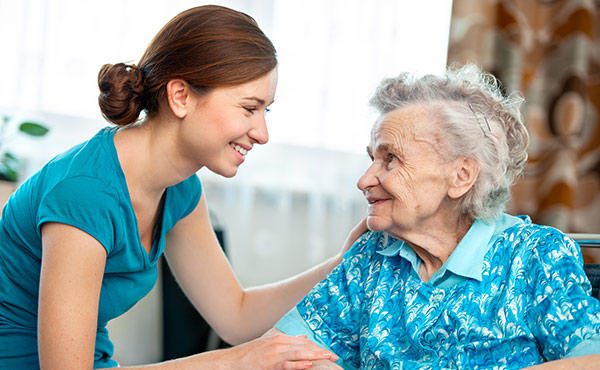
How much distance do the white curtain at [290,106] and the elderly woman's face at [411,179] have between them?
1.63 m

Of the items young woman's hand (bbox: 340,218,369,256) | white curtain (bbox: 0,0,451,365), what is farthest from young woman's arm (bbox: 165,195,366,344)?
white curtain (bbox: 0,0,451,365)

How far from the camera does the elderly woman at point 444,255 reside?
4.02ft

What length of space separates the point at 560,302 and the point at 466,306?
0.61 ft

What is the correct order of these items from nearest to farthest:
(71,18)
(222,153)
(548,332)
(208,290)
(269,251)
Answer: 1. (548,332)
2. (222,153)
3. (208,290)
4. (71,18)
5. (269,251)

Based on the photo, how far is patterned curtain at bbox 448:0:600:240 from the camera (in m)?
3.22

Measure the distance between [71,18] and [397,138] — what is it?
6.23ft

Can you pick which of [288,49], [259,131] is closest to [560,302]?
[259,131]

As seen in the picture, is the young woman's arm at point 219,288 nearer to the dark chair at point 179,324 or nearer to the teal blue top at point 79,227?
the teal blue top at point 79,227

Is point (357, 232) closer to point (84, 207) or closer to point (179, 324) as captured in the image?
point (84, 207)

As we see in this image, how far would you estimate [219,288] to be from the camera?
5.77ft

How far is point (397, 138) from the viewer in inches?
56.1

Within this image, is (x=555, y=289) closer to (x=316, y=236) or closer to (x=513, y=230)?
(x=513, y=230)

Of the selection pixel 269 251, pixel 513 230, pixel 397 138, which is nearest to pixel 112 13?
pixel 269 251

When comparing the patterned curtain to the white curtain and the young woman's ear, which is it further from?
the young woman's ear
